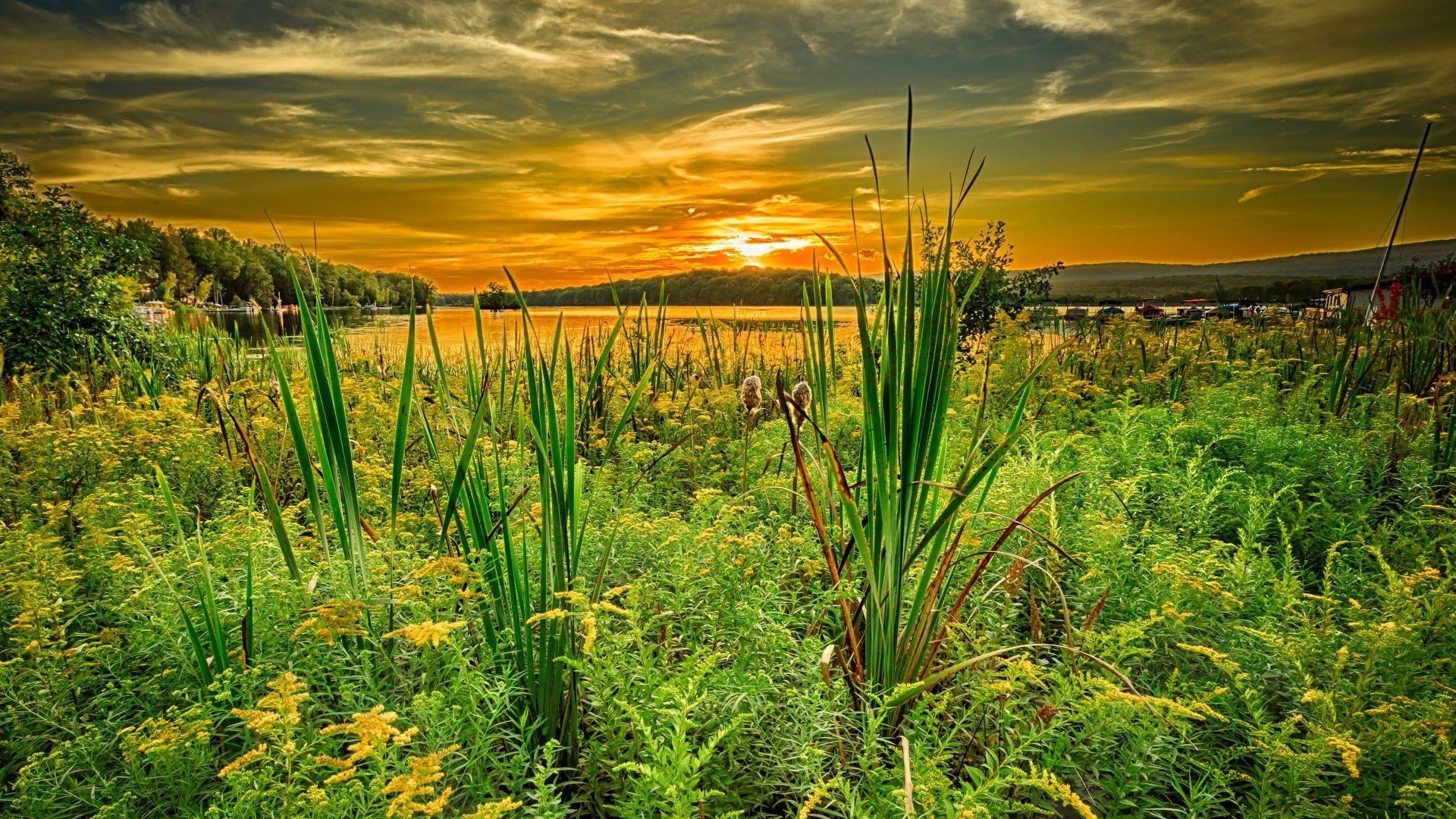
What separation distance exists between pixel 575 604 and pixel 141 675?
1567 mm

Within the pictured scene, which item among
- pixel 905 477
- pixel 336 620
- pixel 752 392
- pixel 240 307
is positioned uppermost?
pixel 240 307

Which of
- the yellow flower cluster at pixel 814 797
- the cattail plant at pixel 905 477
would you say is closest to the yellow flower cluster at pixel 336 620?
the yellow flower cluster at pixel 814 797

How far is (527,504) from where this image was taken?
273 cm

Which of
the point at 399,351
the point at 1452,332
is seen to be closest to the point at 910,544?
the point at 1452,332

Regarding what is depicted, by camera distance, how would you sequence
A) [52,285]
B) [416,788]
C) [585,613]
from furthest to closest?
1. [52,285]
2. [585,613]
3. [416,788]

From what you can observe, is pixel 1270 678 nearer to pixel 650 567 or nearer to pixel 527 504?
pixel 650 567

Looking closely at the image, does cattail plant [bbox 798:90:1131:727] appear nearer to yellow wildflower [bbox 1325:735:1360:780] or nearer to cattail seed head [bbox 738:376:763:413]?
yellow wildflower [bbox 1325:735:1360:780]

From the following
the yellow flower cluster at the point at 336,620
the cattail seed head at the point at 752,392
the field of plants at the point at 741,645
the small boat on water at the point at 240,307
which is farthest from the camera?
the cattail seed head at the point at 752,392

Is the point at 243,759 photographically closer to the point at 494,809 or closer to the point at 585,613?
the point at 494,809

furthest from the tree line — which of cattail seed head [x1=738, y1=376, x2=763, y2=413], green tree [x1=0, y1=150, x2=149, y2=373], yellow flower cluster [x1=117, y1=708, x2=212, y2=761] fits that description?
yellow flower cluster [x1=117, y1=708, x2=212, y2=761]

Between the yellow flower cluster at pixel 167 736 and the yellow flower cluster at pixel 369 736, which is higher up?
the yellow flower cluster at pixel 369 736

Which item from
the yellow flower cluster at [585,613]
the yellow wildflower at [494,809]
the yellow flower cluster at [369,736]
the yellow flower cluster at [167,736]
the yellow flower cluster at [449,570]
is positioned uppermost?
the yellow flower cluster at [449,570]

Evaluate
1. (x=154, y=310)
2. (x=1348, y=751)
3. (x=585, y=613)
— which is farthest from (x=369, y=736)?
(x=154, y=310)

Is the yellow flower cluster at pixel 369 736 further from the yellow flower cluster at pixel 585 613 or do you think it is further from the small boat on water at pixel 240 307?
the small boat on water at pixel 240 307
